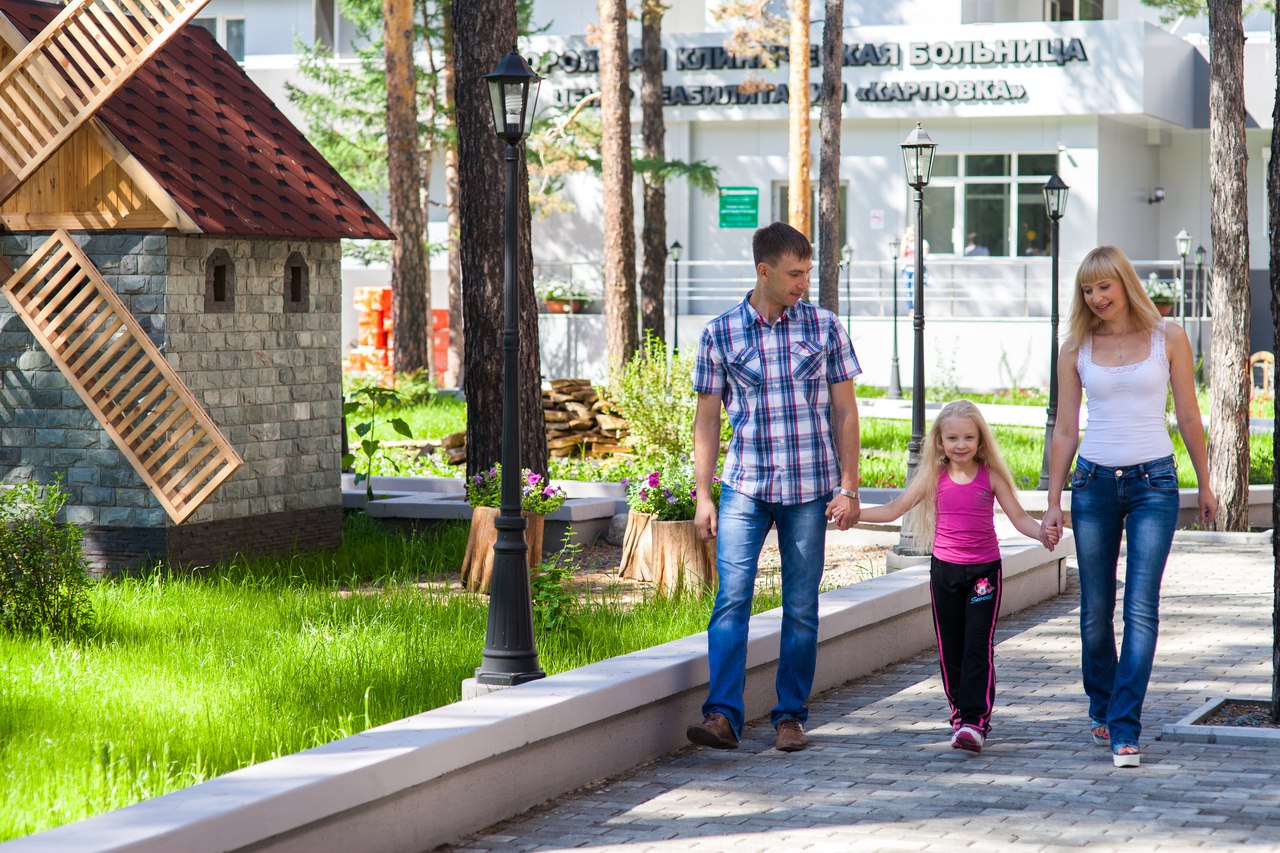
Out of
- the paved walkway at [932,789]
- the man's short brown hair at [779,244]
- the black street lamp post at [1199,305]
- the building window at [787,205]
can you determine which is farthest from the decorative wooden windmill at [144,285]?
the building window at [787,205]

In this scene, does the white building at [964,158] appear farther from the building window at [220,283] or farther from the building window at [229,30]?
the building window at [220,283]

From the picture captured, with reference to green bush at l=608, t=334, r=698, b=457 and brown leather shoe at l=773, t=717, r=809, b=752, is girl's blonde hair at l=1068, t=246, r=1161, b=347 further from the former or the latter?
green bush at l=608, t=334, r=698, b=457

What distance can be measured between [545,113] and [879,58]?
7243 mm

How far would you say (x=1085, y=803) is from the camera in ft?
19.7

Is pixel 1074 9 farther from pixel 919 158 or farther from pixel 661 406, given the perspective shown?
pixel 919 158

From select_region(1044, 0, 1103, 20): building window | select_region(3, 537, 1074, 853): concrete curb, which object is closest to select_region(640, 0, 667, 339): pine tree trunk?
select_region(1044, 0, 1103, 20): building window

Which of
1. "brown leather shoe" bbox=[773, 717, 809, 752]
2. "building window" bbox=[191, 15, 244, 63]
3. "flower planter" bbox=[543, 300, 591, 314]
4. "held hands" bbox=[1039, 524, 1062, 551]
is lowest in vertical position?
"brown leather shoe" bbox=[773, 717, 809, 752]

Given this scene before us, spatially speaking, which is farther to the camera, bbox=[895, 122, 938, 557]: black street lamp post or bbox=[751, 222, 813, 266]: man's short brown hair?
bbox=[895, 122, 938, 557]: black street lamp post

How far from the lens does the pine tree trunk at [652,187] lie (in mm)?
25953

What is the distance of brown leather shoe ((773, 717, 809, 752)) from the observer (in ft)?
22.6

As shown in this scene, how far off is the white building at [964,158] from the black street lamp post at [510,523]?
24.7 meters

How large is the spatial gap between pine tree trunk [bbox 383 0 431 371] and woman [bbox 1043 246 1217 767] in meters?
20.5

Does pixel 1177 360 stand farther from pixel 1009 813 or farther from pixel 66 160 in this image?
pixel 66 160

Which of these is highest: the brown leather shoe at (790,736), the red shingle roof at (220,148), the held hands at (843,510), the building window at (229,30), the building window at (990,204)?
the building window at (229,30)
